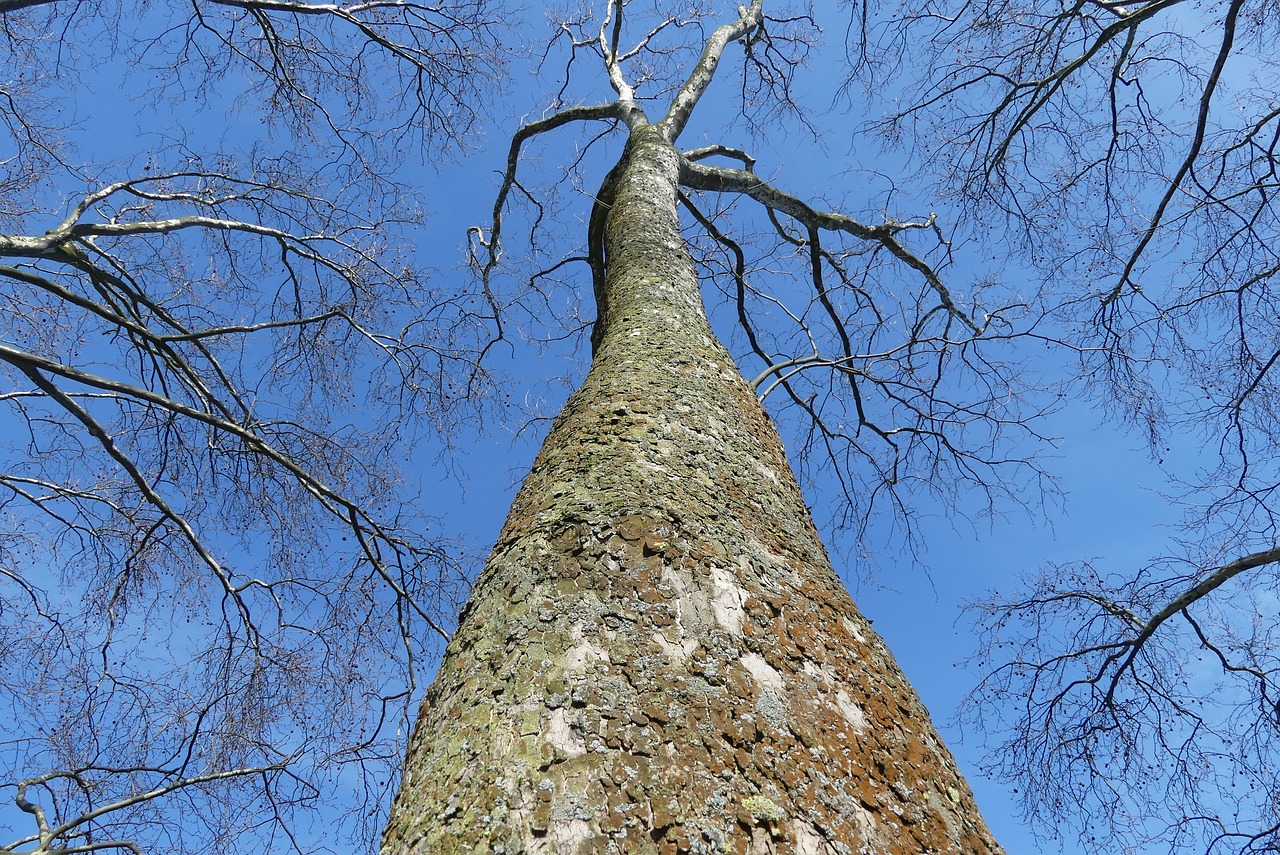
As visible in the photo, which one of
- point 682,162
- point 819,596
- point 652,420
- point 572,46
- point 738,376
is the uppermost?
point 572,46

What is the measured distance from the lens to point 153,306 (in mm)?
3834

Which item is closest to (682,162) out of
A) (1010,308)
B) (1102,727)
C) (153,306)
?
(1010,308)

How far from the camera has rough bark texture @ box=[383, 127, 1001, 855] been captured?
894mm

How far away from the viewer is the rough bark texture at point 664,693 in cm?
89

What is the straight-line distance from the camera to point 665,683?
1.06m

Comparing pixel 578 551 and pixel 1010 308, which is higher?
pixel 1010 308

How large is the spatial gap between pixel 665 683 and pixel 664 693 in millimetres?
20

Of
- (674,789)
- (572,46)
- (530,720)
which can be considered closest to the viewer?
(674,789)

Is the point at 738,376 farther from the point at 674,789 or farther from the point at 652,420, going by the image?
the point at 674,789

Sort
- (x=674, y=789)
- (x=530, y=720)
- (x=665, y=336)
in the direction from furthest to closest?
(x=665, y=336) < (x=530, y=720) < (x=674, y=789)

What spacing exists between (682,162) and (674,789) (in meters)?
4.57

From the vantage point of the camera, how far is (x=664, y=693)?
3.43 ft

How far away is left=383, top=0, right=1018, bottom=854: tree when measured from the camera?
2.95 feet

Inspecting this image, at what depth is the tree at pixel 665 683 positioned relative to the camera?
0.90 meters
